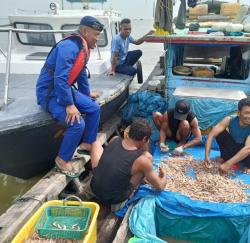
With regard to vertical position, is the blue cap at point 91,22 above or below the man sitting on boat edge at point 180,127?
above

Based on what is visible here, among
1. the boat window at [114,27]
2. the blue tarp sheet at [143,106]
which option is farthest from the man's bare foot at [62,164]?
the boat window at [114,27]

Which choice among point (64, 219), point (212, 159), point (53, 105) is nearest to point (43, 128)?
point (53, 105)

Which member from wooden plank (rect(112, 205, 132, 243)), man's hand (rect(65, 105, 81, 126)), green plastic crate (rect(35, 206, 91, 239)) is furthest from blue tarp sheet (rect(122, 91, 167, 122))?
green plastic crate (rect(35, 206, 91, 239))

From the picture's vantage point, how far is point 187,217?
3.71m

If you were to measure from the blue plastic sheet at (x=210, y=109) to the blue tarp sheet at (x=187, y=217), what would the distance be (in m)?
2.04

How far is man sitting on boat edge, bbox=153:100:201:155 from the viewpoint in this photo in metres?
4.97

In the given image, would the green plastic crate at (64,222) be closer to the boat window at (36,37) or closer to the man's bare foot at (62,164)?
the man's bare foot at (62,164)

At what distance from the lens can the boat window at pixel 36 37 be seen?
23.2 feet

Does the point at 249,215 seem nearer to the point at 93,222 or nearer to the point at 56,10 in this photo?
the point at 93,222

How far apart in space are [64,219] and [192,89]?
11.5ft

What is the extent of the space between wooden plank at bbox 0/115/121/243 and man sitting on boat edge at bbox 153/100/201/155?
1.33 m

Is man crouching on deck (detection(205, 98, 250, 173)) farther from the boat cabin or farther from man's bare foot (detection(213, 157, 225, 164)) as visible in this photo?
the boat cabin

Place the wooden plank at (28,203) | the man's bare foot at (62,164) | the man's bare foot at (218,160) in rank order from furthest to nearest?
the man's bare foot at (218,160) → the man's bare foot at (62,164) → the wooden plank at (28,203)

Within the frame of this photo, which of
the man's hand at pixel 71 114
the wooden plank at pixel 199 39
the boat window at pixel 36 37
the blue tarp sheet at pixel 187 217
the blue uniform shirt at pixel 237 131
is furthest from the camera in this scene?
the boat window at pixel 36 37
